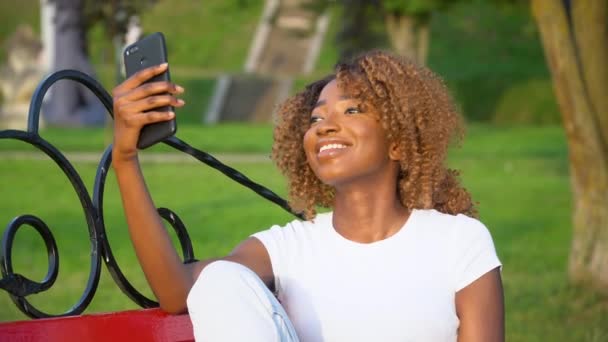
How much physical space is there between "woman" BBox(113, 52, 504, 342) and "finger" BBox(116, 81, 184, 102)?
0.05 m

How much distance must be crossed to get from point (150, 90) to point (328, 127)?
1.90 ft

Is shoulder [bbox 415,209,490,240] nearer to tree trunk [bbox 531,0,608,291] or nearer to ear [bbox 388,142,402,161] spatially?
ear [bbox 388,142,402,161]

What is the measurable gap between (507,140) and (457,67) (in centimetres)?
1945

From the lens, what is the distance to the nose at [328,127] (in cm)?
304

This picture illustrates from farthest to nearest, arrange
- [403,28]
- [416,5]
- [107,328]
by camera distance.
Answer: [403,28]
[416,5]
[107,328]

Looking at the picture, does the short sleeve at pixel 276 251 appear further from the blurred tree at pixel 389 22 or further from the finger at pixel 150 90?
the blurred tree at pixel 389 22

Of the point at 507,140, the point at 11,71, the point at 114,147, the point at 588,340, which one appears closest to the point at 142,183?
the point at 114,147

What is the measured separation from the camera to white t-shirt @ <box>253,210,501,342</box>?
290 centimetres

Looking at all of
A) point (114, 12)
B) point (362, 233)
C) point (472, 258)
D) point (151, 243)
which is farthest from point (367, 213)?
point (114, 12)

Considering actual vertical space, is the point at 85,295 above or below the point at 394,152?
below

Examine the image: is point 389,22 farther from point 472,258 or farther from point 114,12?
point 472,258

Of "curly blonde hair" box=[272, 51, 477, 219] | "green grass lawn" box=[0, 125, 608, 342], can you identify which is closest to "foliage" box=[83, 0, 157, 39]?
"green grass lawn" box=[0, 125, 608, 342]

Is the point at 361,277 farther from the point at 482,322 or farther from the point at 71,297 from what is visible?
the point at 71,297

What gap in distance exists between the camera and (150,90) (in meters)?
2.58
